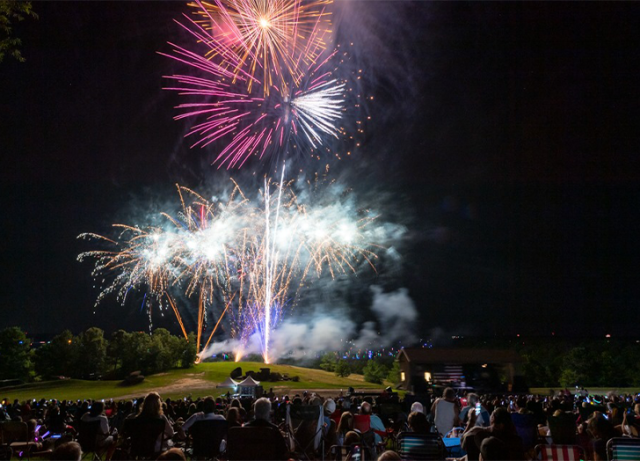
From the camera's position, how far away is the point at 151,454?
285 inches

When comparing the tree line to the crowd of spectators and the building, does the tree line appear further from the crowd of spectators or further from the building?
the crowd of spectators

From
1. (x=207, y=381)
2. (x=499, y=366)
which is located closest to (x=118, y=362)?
(x=207, y=381)

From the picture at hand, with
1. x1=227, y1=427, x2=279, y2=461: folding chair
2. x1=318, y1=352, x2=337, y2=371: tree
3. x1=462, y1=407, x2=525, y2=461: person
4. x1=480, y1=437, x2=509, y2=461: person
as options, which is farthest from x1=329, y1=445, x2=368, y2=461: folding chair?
x1=318, y1=352, x2=337, y2=371: tree

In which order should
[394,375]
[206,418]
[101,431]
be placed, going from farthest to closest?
[394,375] < [101,431] < [206,418]

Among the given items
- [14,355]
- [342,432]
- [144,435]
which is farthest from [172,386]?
[144,435]

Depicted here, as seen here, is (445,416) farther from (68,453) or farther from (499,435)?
(68,453)

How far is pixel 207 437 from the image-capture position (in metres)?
8.31

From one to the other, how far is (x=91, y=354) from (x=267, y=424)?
80.8m

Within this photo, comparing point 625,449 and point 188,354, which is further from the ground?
point 625,449

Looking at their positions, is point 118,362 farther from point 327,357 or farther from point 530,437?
point 530,437

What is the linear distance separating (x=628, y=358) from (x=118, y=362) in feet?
246

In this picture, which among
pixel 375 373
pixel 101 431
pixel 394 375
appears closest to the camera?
pixel 101 431

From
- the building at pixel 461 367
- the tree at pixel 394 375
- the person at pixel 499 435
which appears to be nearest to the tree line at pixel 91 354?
the tree at pixel 394 375

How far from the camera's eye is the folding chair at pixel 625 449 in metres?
6.30
